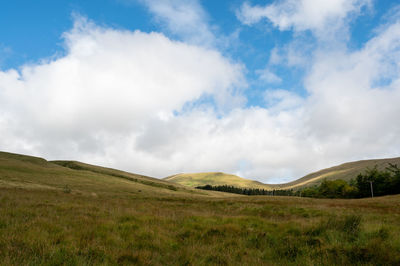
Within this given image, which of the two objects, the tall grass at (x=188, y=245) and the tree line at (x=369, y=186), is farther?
the tree line at (x=369, y=186)

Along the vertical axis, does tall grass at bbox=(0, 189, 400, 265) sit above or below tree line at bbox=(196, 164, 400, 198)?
below

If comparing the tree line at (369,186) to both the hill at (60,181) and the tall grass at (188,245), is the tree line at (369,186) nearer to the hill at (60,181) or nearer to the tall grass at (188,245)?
the hill at (60,181)

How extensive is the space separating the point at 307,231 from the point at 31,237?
932 centimetres

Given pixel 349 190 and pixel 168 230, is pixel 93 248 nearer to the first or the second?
pixel 168 230

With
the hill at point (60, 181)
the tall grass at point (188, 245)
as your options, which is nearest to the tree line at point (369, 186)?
the hill at point (60, 181)

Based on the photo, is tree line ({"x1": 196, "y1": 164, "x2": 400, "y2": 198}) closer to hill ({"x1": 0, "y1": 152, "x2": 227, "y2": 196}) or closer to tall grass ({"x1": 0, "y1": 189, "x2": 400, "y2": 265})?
hill ({"x1": 0, "y1": 152, "x2": 227, "y2": 196})

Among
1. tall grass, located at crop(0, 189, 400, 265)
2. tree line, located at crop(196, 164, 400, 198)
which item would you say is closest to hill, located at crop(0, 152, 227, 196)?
tall grass, located at crop(0, 189, 400, 265)

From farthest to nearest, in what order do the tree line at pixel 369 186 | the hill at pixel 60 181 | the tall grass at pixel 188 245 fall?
the tree line at pixel 369 186, the hill at pixel 60 181, the tall grass at pixel 188 245

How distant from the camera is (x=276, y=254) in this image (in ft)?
21.6

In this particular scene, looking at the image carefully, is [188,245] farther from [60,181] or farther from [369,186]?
[369,186]

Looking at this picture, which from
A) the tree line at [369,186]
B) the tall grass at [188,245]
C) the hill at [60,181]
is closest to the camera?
the tall grass at [188,245]

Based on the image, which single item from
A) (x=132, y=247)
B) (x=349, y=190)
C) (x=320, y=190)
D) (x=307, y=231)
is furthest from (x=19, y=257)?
(x=320, y=190)

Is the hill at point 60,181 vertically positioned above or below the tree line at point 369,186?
below

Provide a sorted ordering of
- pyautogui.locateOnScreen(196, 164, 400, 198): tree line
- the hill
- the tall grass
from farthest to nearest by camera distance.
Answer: pyautogui.locateOnScreen(196, 164, 400, 198): tree line < the hill < the tall grass
